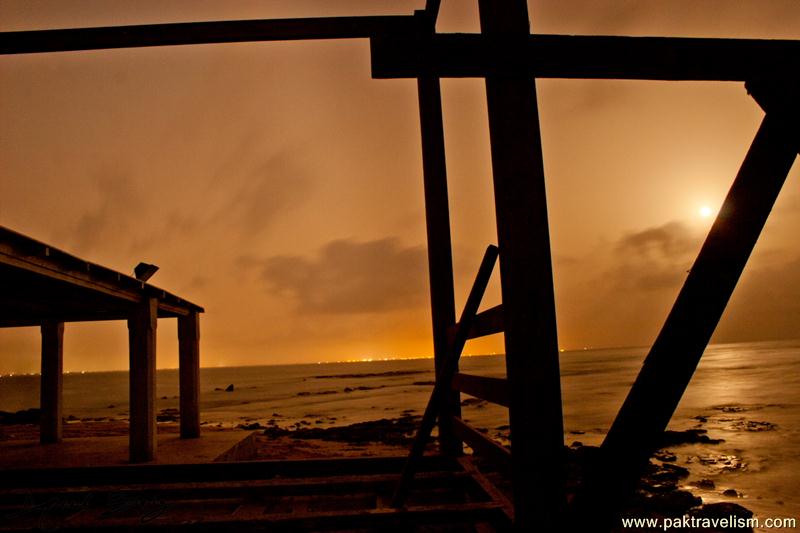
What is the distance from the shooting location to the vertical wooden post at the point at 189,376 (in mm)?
11438

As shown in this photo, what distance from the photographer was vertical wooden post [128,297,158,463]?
28.6 feet

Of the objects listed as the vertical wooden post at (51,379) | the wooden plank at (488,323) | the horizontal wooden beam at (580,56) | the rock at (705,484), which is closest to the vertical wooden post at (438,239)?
the wooden plank at (488,323)

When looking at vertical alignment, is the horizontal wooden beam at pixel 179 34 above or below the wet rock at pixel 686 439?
above

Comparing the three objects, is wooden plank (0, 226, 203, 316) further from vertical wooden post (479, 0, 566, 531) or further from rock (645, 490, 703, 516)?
rock (645, 490, 703, 516)

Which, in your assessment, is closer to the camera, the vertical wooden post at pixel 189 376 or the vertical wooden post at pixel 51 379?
the vertical wooden post at pixel 51 379

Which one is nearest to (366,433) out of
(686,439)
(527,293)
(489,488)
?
(686,439)

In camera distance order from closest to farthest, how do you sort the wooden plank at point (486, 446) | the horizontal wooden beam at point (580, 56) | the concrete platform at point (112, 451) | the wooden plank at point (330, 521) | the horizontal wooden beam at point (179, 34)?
the horizontal wooden beam at point (580, 56)
the wooden plank at point (486, 446)
the wooden plank at point (330, 521)
the horizontal wooden beam at point (179, 34)
the concrete platform at point (112, 451)

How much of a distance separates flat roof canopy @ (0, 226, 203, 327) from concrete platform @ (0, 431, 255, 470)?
2.67 m

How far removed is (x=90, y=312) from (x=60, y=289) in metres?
3.22

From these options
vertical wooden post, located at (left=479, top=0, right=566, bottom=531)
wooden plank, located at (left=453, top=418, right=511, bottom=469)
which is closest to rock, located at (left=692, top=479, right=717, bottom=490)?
wooden plank, located at (left=453, top=418, right=511, bottom=469)

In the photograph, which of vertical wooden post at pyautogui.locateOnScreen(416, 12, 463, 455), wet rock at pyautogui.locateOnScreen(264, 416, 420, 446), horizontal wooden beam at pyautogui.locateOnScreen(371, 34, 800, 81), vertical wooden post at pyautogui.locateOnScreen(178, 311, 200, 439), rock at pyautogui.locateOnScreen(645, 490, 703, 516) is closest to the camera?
horizontal wooden beam at pyautogui.locateOnScreen(371, 34, 800, 81)

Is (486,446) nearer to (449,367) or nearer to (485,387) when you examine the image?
(485,387)

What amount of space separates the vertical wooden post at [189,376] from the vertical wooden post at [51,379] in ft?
8.49

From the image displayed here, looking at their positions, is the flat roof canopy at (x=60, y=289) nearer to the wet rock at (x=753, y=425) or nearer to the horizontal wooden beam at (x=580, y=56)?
the horizontal wooden beam at (x=580, y=56)
